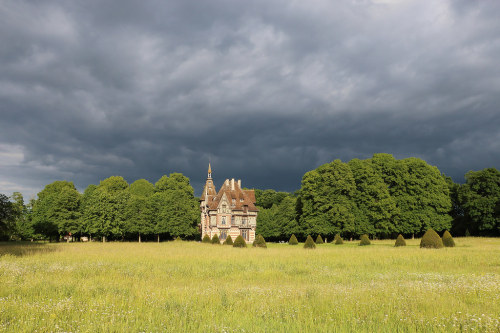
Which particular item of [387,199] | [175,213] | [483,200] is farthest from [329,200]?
[175,213]

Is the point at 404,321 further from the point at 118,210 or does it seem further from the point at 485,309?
the point at 118,210

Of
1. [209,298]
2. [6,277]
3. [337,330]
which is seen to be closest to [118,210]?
[6,277]

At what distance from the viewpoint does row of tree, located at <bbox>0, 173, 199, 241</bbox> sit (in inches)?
2525

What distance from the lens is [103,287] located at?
44.9ft

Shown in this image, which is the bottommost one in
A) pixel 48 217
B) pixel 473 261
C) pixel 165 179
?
pixel 473 261

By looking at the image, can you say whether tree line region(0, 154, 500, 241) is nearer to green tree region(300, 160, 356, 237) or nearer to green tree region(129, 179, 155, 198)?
green tree region(300, 160, 356, 237)

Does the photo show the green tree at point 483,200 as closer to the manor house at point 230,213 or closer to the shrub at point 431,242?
the shrub at point 431,242

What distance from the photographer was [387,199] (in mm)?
62438

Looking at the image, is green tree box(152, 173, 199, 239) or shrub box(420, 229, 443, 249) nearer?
shrub box(420, 229, 443, 249)

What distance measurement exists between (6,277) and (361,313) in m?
15.9

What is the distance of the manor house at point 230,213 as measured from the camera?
2749 inches

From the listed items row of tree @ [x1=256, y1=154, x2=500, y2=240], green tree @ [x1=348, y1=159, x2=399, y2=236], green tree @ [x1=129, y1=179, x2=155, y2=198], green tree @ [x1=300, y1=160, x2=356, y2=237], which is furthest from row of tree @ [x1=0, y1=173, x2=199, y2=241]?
green tree @ [x1=348, y1=159, x2=399, y2=236]

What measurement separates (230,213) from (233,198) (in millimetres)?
3735

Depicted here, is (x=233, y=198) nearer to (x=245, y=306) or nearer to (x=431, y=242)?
(x=431, y=242)
